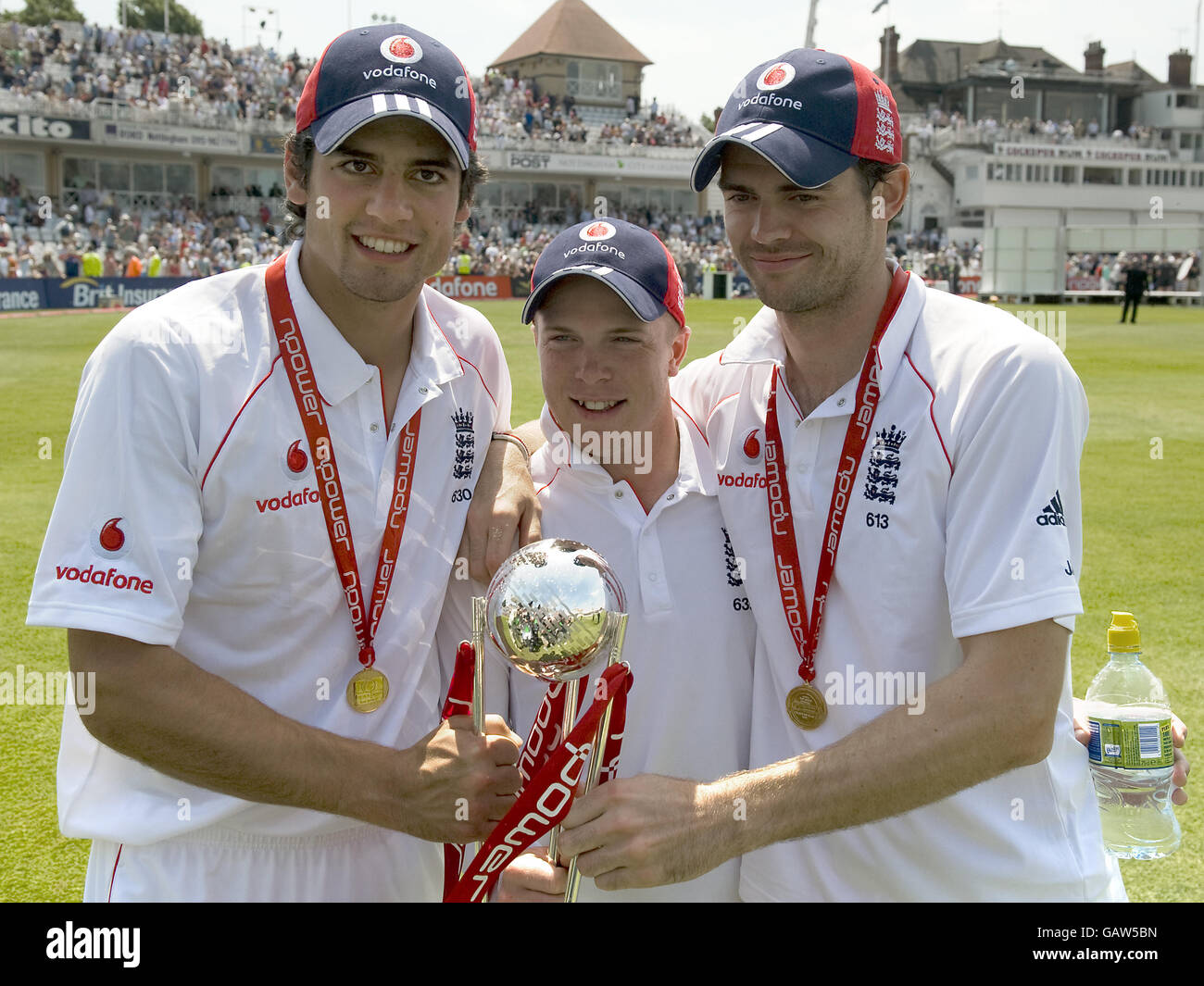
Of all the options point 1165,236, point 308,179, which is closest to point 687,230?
point 1165,236

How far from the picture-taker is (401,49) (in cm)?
287

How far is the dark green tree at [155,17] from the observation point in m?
79.5

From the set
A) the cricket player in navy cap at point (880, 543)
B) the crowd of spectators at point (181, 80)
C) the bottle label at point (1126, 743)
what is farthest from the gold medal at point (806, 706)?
the crowd of spectators at point (181, 80)

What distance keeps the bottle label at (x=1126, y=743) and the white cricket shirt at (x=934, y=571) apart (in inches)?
2.4

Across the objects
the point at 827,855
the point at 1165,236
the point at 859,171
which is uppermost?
the point at 1165,236

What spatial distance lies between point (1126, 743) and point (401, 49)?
2526 mm

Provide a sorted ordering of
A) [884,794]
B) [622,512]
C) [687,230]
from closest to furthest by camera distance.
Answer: [884,794] → [622,512] → [687,230]

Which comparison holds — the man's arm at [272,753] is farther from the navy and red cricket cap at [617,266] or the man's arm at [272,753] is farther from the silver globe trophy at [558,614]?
the navy and red cricket cap at [617,266]

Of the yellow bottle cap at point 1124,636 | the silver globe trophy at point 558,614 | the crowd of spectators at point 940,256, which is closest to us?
the silver globe trophy at point 558,614

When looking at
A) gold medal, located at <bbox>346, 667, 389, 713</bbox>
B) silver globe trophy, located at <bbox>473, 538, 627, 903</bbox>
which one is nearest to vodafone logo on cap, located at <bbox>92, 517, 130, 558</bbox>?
gold medal, located at <bbox>346, 667, 389, 713</bbox>

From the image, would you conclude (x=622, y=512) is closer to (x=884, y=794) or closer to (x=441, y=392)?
(x=441, y=392)

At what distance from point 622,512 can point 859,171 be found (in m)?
1.07

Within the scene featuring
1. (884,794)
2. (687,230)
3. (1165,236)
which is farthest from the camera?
(687,230)
